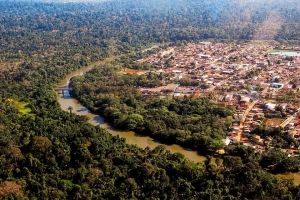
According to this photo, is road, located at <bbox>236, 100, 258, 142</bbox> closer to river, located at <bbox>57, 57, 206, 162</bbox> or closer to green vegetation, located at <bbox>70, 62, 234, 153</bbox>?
green vegetation, located at <bbox>70, 62, 234, 153</bbox>

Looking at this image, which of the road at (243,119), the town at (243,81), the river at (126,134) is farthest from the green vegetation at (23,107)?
the road at (243,119)

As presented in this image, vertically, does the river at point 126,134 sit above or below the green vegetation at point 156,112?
below

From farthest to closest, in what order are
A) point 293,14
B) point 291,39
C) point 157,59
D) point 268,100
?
point 293,14 → point 291,39 → point 157,59 → point 268,100

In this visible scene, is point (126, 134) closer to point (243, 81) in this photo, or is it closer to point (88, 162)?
point (88, 162)

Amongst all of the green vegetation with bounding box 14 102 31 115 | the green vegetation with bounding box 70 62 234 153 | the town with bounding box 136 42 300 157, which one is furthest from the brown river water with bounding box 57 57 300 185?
the green vegetation with bounding box 14 102 31 115

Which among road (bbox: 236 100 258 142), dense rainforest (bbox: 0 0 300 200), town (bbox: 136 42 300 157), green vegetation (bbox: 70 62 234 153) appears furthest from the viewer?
town (bbox: 136 42 300 157)

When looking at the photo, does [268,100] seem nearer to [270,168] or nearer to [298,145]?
[298,145]

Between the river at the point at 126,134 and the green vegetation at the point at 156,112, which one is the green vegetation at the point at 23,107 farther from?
the green vegetation at the point at 156,112

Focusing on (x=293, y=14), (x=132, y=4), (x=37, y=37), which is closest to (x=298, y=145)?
(x=37, y=37)
